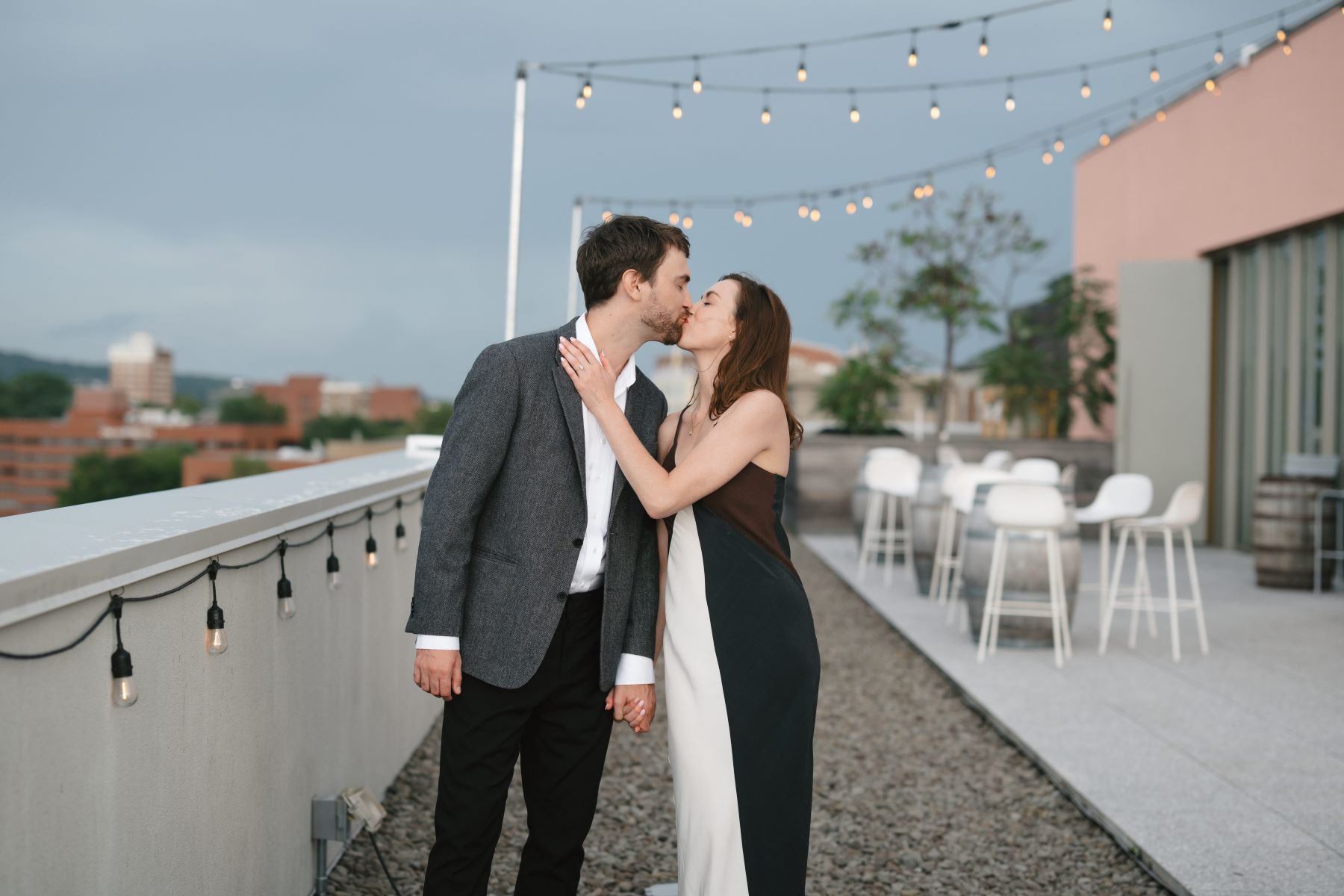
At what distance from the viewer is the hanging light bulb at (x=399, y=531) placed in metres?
3.87

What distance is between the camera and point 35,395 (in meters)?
83.5

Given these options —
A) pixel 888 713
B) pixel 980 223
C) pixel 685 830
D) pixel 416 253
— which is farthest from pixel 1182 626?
pixel 416 253

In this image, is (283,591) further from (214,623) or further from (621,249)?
(621,249)

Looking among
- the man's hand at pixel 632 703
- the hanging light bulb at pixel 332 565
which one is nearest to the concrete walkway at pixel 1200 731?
the man's hand at pixel 632 703

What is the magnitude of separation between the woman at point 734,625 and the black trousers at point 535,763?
6.6 inches

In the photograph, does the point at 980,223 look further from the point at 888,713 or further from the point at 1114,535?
the point at 888,713

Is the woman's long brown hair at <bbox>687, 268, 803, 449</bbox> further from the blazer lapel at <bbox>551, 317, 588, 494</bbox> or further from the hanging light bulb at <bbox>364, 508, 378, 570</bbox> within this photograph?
the hanging light bulb at <bbox>364, 508, 378, 570</bbox>

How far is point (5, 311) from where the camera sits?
102 meters

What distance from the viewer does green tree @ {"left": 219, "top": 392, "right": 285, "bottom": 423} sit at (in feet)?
301

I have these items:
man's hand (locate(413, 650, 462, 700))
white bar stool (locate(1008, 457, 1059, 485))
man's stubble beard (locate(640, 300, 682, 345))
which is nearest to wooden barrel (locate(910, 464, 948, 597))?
white bar stool (locate(1008, 457, 1059, 485))

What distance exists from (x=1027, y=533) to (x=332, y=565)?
4.01 meters

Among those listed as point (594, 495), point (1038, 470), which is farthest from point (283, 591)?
point (1038, 470)

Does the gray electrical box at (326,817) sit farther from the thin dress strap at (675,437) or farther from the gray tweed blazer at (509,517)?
the thin dress strap at (675,437)

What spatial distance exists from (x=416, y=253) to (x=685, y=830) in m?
91.7
